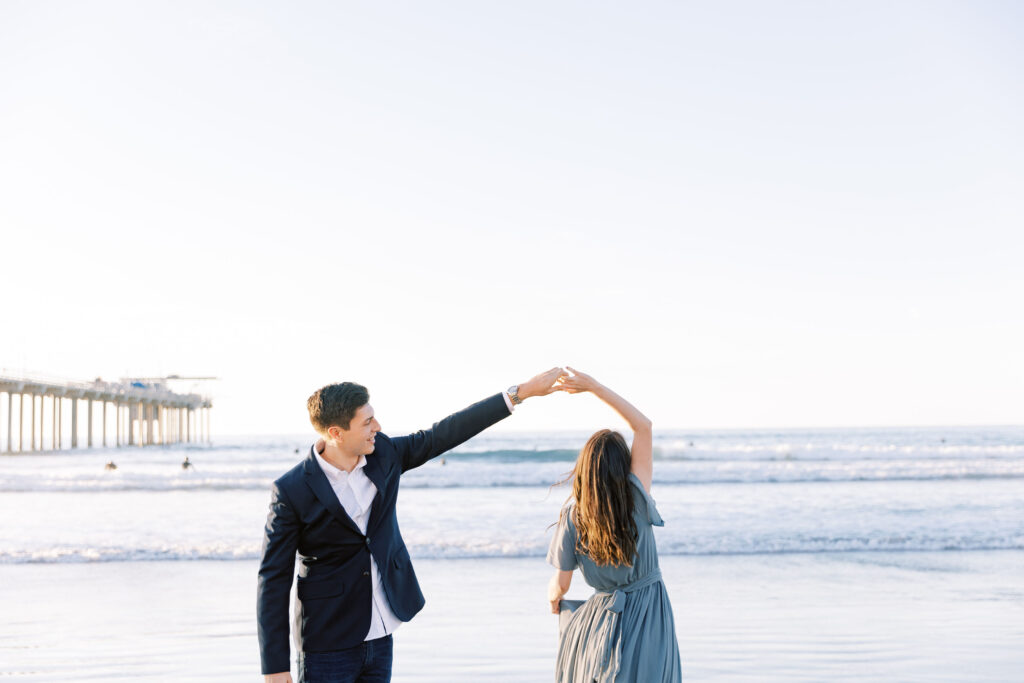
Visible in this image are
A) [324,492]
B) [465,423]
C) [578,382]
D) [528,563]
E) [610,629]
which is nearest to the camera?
[324,492]

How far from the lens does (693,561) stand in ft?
31.9

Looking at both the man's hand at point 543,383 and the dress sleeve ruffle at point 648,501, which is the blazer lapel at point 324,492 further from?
the dress sleeve ruffle at point 648,501

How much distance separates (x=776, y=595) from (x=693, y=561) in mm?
1987

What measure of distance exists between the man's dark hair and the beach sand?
3312 millimetres

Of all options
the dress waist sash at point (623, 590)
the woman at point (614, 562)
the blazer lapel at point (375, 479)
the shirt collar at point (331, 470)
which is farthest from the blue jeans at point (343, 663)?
the dress waist sash at point (623, 590)

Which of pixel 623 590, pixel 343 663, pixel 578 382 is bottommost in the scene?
pixel 343 663

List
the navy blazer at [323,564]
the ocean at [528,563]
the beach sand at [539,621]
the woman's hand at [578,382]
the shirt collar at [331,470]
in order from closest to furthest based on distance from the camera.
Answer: the navy blazer at [323,564], the shirt collar at [331,470], the woman's hand at [578,382], the beach sand at [539,621], the ocean at [528,563]

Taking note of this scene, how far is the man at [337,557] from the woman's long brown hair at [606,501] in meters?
0.62

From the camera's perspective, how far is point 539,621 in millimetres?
6949

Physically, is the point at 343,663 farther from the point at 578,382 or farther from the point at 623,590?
the point at 578,382

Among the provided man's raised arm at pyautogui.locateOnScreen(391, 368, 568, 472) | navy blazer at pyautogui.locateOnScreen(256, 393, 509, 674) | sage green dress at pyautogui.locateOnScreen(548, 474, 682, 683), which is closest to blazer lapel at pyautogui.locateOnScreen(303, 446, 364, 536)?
navy blazer at pyautogui.locateOnScreen(256, 393, 509, 674)

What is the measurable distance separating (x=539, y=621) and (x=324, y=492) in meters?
4.66

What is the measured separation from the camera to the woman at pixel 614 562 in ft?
9.38

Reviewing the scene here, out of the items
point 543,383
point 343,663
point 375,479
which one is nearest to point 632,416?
point 543,383
